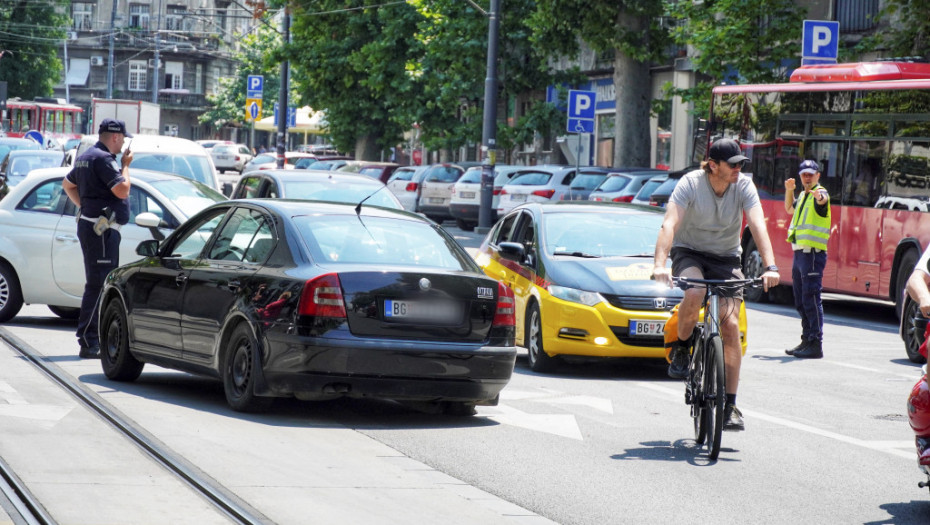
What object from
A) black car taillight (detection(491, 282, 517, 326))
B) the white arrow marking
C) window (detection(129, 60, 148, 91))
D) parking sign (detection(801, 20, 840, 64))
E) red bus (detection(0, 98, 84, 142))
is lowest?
the white arrow marking

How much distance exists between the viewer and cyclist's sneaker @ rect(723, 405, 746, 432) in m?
8.64

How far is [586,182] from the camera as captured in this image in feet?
106

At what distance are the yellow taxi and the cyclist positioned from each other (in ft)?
8.67

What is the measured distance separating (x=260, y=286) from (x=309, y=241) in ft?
1.36

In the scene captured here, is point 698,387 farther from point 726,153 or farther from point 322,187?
point 322,187

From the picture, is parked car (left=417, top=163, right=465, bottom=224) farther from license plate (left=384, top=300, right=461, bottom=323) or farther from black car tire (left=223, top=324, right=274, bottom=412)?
license plate (left=384, top=300, right=461, bottom=323)

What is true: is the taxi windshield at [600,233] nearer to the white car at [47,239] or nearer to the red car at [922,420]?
the white car at [47,239]

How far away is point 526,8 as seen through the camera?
42.7 m

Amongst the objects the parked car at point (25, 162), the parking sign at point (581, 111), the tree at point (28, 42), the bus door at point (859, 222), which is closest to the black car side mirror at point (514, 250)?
the bus door at point (859, 222)

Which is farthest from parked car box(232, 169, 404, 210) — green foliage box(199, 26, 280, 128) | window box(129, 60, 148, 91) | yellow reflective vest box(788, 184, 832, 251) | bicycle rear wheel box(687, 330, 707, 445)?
window box(129, 60, 148, 91)

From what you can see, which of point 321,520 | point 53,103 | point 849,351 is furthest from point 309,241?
point 53,103

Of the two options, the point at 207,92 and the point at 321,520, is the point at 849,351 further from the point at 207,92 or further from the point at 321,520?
the point at 207,92

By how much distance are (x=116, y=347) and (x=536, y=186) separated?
2452cm

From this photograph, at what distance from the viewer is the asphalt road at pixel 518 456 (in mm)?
6742
